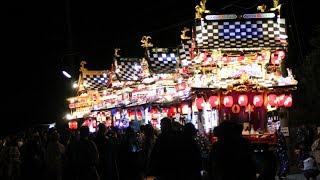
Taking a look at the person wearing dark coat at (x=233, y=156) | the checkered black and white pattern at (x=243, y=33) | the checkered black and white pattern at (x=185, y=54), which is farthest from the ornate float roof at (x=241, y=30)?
the person wearing dark coat at (x=233, y=156)

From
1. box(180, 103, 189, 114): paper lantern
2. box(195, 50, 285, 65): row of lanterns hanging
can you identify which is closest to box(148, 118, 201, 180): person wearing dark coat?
box(195, 50, 285, 65): row of lanterns hanging

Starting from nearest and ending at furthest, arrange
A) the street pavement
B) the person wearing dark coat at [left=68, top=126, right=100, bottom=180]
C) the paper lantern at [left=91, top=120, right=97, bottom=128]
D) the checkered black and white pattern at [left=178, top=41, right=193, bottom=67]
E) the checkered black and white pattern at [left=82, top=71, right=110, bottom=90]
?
1. the person wearing dark coat at [left=68, top=126, right=100, bottom=180]
2. the street pavement
3. the checkered black and white pattern at [left=178, top=41, right=193, bottom=67]
4. the checkered black and white pattern at [left=82, top=71, right=110, bottom=90]
5. the paper lantern at [left=91, top=120, right=97, bottom=128]

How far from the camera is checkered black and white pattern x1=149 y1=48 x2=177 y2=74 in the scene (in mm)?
25812

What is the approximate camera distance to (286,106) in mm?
20062

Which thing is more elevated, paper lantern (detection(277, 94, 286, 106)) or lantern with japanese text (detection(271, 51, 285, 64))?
lantern with japanese text (detection(271, 51, 285, 64))

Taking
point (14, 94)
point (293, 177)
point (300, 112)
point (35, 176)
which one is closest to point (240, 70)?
point (293, 177)

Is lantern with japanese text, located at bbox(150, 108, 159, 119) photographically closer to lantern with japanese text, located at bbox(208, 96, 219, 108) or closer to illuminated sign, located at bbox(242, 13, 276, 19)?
lantern with japanese text, located at bbox(208, 96, 219, 108)

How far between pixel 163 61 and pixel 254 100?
707 cm

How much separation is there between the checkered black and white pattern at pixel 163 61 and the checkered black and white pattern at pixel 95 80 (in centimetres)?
883

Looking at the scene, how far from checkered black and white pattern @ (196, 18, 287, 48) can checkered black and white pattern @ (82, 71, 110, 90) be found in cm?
1482

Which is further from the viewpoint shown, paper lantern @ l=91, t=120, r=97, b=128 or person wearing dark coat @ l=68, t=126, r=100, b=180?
paper lantern @ l=91, t=120, r=97, b=128

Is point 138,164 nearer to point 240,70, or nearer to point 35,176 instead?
point 35,176

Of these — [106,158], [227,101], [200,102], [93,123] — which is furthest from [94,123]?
[106,158]

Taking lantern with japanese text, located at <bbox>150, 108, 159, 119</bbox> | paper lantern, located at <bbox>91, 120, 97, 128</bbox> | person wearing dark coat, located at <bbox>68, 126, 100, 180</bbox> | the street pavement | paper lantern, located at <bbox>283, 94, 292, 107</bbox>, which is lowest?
the street pavement
